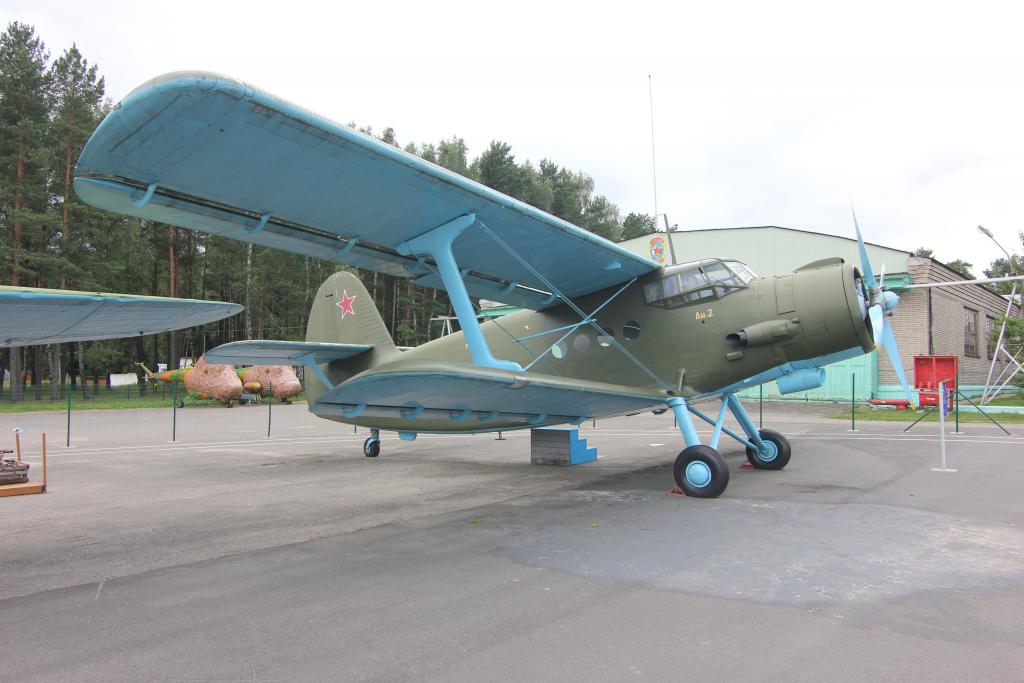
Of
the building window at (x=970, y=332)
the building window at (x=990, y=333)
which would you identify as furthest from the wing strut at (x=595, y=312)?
the building window at (x=990, y=333)

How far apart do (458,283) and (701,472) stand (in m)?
3.63

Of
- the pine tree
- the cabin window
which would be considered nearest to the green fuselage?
the cabin window

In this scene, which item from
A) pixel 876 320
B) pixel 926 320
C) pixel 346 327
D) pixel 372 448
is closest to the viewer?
pixel 876 320

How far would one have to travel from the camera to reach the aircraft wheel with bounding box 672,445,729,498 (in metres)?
7.14

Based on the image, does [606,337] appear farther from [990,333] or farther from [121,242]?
[121,242]

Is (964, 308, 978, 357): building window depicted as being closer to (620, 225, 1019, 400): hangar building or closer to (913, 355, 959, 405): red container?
(620, 225, 1019, 400): hangar building

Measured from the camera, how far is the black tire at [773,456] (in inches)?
376

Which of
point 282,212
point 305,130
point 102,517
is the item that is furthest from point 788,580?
point 102,517

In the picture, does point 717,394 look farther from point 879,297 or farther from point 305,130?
point 305,130

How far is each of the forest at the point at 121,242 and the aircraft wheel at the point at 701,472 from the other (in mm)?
25180

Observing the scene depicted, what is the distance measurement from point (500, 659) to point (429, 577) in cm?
153

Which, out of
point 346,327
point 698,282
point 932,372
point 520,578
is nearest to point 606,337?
point 698,282

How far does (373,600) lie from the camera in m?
4.06

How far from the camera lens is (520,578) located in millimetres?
4441
